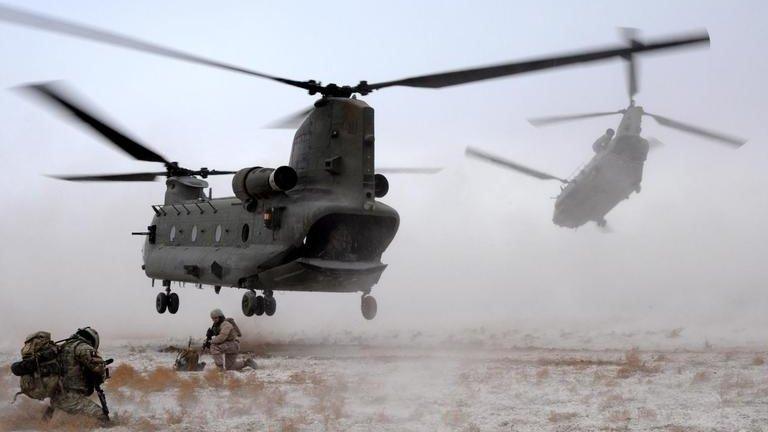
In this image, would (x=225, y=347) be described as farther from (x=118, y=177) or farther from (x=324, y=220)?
(x=118, y=177)

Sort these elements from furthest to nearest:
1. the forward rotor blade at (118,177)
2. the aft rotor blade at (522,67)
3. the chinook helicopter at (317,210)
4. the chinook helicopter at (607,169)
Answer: the chinook helicopter at (607,169) < the forward rotor blade at (118,177) < the chinook helicopter at (317,210) < the aft rotor blade at (522,67)

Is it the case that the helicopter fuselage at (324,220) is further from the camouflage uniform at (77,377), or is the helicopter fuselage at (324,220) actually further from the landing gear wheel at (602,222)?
the landing gear wheel at (602,222)

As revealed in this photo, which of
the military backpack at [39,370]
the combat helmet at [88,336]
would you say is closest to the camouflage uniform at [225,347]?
the combat helmet at [88,336]

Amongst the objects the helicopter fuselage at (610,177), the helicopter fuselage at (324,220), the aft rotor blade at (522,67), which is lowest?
the helicopter fuselage at (324,220)

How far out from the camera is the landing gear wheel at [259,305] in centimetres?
1223

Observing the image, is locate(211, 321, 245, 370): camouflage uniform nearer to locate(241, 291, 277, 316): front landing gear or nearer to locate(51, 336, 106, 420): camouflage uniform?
locate(241, 291, 277, 316): front landing gear

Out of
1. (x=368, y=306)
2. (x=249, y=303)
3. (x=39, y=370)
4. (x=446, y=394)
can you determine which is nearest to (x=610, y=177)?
(x=368, y=306)

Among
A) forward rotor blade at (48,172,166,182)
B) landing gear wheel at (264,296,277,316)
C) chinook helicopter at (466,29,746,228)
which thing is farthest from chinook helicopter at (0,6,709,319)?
chinook helicopter at (466,29,746,228)

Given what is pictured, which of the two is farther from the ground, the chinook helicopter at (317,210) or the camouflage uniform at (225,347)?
the chinook helicopter at (317,210)

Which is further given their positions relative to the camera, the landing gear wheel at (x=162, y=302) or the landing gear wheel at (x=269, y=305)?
the landing gear wheel at (x=162, y=302)

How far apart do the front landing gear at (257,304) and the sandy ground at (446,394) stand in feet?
3.56

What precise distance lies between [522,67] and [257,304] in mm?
Result: 5962

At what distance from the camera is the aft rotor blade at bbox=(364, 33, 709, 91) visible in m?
8.48

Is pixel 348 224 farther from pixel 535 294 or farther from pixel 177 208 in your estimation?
pixel 535 294
